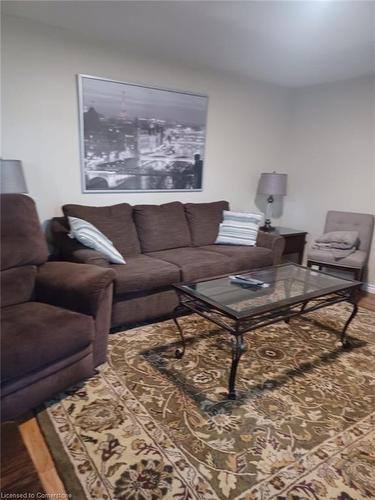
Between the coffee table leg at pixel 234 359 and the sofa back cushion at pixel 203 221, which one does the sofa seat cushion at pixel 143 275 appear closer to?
the sofa back cushion at pixel 203 221

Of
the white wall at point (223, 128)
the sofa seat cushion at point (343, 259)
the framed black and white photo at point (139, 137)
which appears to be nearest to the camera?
the white wall at point (223, 128)

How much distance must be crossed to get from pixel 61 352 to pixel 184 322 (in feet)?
4.32

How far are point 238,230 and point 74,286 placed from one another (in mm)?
2108

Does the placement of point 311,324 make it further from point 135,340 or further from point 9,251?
point 9,251

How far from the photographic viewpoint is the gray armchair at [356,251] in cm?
340

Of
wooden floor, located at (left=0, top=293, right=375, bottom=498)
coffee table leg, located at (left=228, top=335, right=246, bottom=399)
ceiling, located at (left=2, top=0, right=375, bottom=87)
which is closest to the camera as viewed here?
wooden floor, located at (left=0, top=293, right=375, bottom=498)

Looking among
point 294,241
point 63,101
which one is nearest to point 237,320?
point 63,101

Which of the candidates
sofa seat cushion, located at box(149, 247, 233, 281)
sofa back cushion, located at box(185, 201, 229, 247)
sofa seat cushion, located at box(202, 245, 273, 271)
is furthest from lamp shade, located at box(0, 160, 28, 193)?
sofa seat cushion, located at box(202, 245, 273, 271)

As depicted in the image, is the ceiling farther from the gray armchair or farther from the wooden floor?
the wooden floor

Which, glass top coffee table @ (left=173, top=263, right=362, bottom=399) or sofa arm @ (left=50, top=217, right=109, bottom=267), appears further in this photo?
sofa arm @ (left=50, top=217, right=109, bottom=267)

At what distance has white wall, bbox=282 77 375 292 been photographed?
367 centimetres

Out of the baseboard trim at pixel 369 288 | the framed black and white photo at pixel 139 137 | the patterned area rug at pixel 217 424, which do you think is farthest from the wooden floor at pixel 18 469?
the baseboard trim at pixel 369 288

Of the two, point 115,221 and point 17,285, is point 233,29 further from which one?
point 17,285

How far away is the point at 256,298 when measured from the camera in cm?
212
